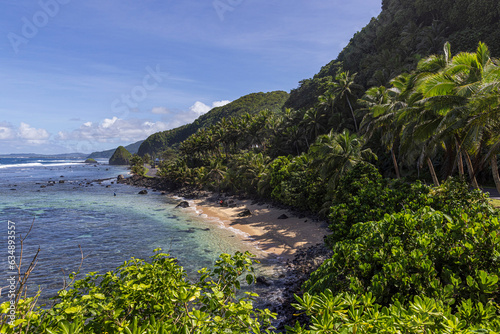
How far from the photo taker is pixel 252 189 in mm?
47875

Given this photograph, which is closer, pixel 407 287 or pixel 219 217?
pixel 407 287

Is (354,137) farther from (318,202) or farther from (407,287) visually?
(407,287)

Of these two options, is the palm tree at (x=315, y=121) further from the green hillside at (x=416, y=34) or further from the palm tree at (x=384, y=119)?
the palm tree at (x=384, y=119)

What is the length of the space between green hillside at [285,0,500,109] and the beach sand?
30.0 m

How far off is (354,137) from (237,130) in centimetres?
4122

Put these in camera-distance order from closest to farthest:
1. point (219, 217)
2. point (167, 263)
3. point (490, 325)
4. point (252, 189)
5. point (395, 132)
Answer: point (490, 325) < point (167, 263) < point (395, 132) < point (219, 217) < point (252, 189)

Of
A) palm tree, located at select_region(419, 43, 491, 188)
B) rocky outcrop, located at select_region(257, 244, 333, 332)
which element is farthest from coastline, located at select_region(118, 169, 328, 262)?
palm tree, located at select_region(419, 43, 491, 188)

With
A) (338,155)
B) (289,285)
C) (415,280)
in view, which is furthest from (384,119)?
(415,280)

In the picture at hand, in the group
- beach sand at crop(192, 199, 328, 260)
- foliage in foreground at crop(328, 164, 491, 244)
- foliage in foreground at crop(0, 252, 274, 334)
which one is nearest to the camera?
foliage in foreground at crop(0, 252, 274, 334)

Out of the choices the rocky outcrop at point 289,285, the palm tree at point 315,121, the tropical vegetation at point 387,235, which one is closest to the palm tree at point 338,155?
the tropical vegetation at point 387,235

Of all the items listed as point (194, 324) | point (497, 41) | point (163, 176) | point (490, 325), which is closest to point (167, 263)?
point (194, 324)

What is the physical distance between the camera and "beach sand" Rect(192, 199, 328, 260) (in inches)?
980

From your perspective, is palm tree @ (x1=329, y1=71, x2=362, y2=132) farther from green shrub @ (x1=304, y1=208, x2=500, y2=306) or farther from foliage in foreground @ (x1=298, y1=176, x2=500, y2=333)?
foliage in foreground @ (x1=298, y1=176, x2=500, y2=333)

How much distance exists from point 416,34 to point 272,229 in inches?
1826
